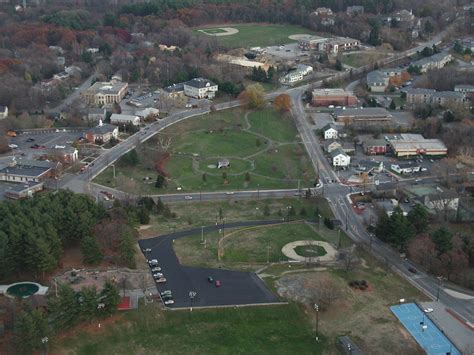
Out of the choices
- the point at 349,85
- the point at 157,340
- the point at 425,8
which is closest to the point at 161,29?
the point at 349,85

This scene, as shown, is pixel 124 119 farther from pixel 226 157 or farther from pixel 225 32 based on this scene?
pixel 225 32

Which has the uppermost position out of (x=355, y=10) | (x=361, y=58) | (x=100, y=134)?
(x=355, y=10)

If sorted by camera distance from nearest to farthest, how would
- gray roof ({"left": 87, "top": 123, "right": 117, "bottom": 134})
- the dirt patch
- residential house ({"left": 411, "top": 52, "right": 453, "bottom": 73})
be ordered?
gray roof ({"left": 87, "top": 123, "right": 117, "bottom": 134}) < residential house ({"left": 411, "top": 52, "right": 453, "bottom": 73}) < the dirt patch

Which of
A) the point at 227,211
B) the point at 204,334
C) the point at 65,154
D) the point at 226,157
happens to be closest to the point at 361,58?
the point at 226,157

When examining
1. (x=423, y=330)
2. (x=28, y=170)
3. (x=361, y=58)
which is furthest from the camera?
(x=361, y=58)

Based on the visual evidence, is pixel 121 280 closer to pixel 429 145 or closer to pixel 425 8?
pixel 429 145

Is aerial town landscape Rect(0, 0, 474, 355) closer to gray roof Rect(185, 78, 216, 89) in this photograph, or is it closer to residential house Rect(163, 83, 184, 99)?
gray roof Rect(185, 78, 216, 89)

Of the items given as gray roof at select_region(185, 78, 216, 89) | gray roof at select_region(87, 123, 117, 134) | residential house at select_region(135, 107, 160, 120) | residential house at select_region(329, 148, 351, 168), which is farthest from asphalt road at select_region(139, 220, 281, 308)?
gray roof at select_region(185, 78, 216, 89)
